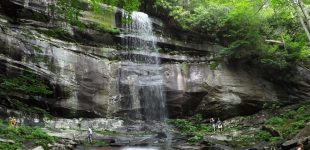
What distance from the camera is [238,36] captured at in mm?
26969

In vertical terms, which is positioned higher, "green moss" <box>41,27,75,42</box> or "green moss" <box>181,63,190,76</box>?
"green moss" <box>41,27,75,42</box>

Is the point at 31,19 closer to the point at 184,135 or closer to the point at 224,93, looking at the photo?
the point at 184,135

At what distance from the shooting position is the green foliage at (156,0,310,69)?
26.2m

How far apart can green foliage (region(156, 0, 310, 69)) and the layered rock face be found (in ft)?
5.46

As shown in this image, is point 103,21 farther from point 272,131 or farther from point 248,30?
point 272,131

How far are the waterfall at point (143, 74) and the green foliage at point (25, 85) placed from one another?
244 inches

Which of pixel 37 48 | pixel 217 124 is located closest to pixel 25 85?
pixel 37 48

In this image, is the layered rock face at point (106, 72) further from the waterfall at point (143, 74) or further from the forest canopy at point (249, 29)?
the forest canopy at point (249, 29)

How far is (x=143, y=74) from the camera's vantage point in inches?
1080

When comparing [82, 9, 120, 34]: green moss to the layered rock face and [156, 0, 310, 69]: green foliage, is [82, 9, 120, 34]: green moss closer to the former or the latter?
the layered rock face

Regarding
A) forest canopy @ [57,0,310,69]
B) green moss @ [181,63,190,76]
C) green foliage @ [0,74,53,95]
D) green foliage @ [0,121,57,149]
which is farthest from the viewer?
green moss @ [181,63,190,76]

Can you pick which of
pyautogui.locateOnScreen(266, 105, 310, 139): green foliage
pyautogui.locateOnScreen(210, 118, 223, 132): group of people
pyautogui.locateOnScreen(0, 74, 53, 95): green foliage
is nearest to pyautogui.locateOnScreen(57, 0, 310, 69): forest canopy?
pyautogui.locateOnScreen(266, 105, 310, 139): green foliage

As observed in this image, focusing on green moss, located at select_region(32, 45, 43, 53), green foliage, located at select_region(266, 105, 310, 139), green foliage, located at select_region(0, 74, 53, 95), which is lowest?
green foliage, located at select_region(266, 105, 310, 139)

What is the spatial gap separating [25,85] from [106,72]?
5.99 metres
